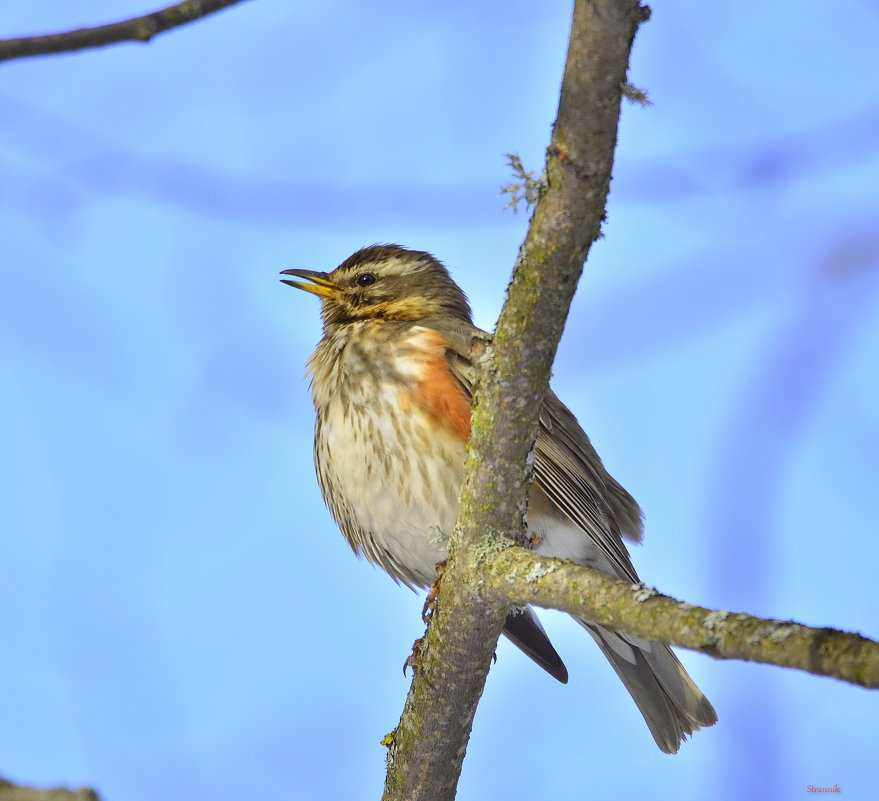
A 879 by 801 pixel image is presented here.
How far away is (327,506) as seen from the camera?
6.32 m

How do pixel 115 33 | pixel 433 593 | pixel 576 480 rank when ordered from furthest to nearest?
pixel 576 480 → pixel 433 593 → pixel 115 33

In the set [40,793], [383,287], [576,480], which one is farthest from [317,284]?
[40,793]

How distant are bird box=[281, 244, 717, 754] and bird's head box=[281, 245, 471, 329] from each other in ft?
0.06

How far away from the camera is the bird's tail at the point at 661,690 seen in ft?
19.0

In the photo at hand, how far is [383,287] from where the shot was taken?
658cm

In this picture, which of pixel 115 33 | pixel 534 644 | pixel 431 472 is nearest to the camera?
pixel 115 33

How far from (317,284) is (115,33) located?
4152mm

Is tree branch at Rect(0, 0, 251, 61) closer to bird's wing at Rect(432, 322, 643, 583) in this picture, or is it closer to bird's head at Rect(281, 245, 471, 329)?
bird's wing at Rect(432, 322, 643, 583)

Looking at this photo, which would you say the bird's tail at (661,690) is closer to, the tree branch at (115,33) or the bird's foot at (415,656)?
the bird's foot at (415,656)

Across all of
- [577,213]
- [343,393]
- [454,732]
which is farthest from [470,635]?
[343,393]

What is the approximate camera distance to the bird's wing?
217 inches

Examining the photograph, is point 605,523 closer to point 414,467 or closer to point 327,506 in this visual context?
point 414,467

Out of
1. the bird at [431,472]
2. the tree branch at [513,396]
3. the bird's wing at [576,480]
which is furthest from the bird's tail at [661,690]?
the tree branch at [513,396]

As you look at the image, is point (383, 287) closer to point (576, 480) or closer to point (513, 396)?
point (576, 480)
